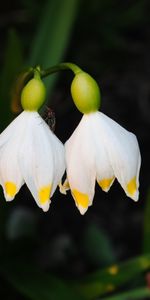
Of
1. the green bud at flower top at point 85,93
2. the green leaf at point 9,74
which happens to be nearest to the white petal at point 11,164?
the green bud at flower top at point 85,93

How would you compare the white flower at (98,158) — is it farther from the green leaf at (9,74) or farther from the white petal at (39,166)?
the green leaf at (9,74)

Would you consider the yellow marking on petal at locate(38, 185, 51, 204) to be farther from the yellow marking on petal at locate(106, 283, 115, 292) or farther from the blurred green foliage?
the yellow marking on petal at locate(106, 283, 115, 292)

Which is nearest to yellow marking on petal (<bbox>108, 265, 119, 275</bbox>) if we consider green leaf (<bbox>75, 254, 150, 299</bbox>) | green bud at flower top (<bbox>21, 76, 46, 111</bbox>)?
green leaf (<bbox>75, 254, 150, 299</bbox>)

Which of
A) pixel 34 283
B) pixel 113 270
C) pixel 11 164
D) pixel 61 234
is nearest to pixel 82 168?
pixel 11 164

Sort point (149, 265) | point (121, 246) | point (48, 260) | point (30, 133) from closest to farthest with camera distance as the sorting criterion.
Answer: point (30, 133) < point (149, 265) < point (48, 260) < point (121, 246)

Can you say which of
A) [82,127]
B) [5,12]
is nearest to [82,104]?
[82,127]

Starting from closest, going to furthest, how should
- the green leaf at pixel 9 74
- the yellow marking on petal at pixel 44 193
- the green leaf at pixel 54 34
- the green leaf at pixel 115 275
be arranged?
1. the yellow marking on petal at pixel 44 193
2. the green leaf at pixel 115 275
3. the green leaf at pixel 9 74
4. the green leaf at pixel 54 34

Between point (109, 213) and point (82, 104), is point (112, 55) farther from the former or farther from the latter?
point (82, 104)

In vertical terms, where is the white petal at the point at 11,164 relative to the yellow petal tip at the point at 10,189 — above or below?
above
